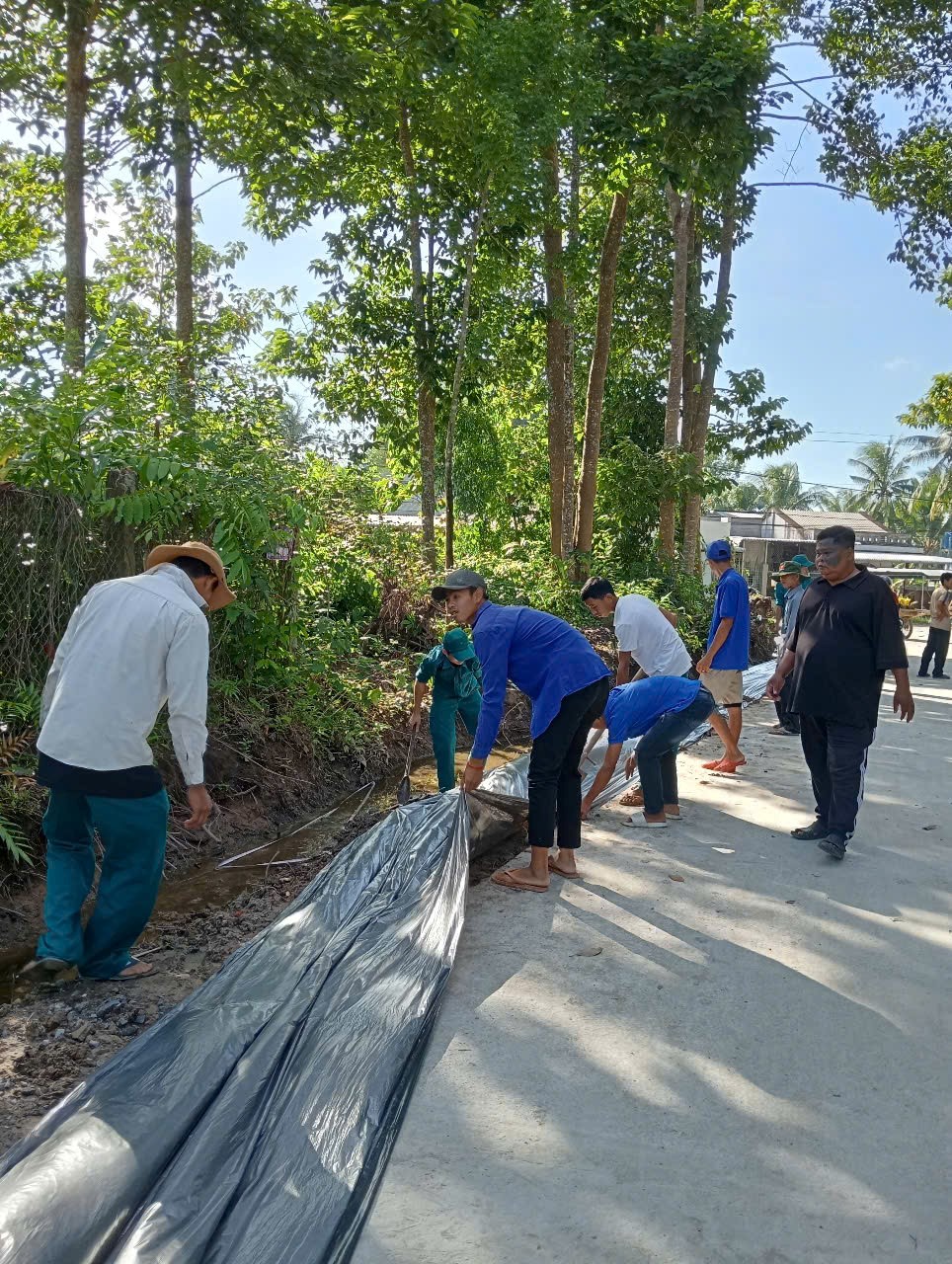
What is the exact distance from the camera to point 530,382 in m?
20.0

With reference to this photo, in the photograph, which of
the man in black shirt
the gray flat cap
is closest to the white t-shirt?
the man in black shirt

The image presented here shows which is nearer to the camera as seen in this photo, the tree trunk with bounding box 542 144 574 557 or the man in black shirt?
the man in black shirt

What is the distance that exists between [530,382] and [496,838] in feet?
50.8

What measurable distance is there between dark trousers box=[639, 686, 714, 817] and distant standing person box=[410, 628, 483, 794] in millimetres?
1100

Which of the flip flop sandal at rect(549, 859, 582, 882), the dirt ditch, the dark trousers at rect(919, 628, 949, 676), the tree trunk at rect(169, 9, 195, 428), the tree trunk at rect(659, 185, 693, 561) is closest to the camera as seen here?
the dirt ditch

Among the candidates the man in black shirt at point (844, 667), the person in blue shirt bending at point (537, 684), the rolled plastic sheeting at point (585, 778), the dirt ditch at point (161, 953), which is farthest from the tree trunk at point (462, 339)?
the person in blue shirt bending at point (537, 684)

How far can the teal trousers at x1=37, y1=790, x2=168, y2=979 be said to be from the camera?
3.99 meters

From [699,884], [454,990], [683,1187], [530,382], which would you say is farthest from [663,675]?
[530,382]

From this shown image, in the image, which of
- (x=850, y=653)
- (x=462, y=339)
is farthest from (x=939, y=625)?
(x=850, y=653)

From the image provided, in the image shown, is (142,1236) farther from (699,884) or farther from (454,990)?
(699,884)

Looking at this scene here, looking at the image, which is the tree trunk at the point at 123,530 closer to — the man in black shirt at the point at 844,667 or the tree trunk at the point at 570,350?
the man in black shirt at the point at 844,667

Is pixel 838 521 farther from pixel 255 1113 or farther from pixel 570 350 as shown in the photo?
pixel 255 1113

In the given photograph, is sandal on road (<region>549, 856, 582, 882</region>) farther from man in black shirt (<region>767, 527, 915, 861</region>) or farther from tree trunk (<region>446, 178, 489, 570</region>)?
tree trunk (<region>446, 178, 489, 570</region>)

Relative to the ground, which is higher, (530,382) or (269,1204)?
(530,382)
